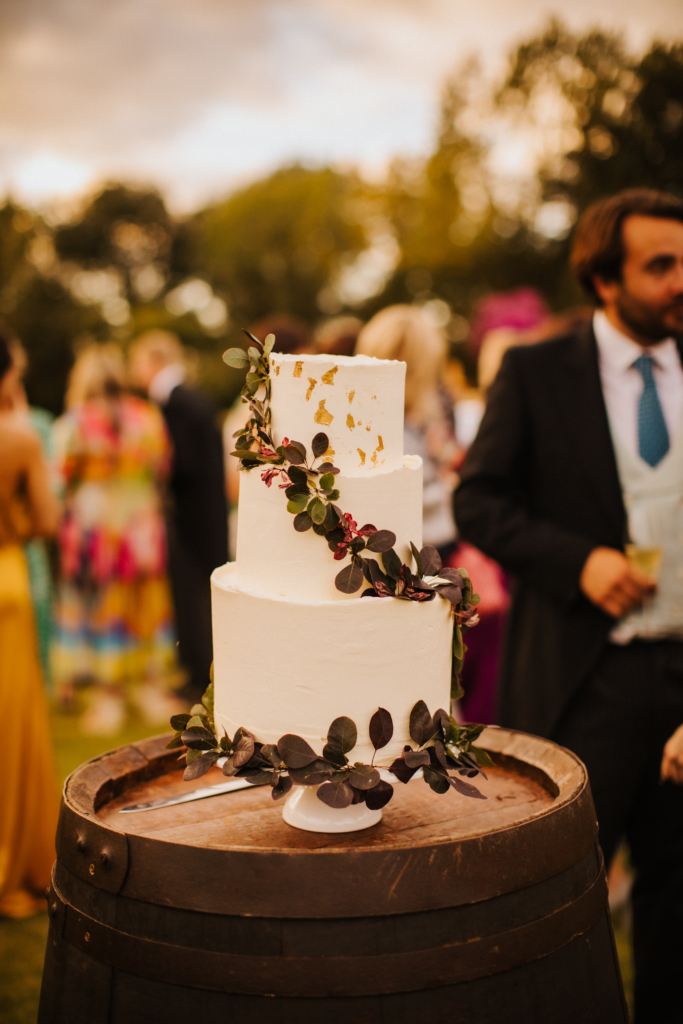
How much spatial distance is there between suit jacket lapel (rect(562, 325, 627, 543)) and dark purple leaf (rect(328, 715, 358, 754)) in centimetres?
114

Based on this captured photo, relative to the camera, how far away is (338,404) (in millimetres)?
1235

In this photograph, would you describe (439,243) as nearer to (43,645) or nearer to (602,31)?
(602,31)

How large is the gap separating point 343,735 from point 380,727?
0.06 metres

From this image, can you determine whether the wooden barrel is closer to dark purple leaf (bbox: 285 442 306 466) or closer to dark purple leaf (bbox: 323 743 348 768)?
dark purple leaf (bbox: 323 743 348 768)

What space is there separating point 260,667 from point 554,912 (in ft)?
1.76

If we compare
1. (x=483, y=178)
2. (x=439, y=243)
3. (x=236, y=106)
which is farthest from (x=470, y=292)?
(x=236, y=106)

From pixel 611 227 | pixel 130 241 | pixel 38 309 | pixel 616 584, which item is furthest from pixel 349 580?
pixel 130 241

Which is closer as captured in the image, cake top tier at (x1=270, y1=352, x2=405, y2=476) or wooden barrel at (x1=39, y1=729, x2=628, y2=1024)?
wooden barrel at (x1=39, y1=729, x2=628, y2=1024)

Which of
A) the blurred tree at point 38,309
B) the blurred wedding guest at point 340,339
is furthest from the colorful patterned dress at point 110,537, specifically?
the blurred tree at point 38,309

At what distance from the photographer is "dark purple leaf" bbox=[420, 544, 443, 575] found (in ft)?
4.14

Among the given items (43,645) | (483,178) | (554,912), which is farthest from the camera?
(483,178)

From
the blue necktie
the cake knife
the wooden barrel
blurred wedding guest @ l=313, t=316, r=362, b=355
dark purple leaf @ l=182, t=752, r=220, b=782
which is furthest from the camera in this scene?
blurred wedding guest @ l=313, t=316, r=362, b=355

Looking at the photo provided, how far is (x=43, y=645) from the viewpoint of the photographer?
4309 mm

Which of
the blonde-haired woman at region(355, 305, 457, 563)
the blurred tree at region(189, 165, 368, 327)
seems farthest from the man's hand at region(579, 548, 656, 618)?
the blurred tree at region(189, 165, 368, 327)
